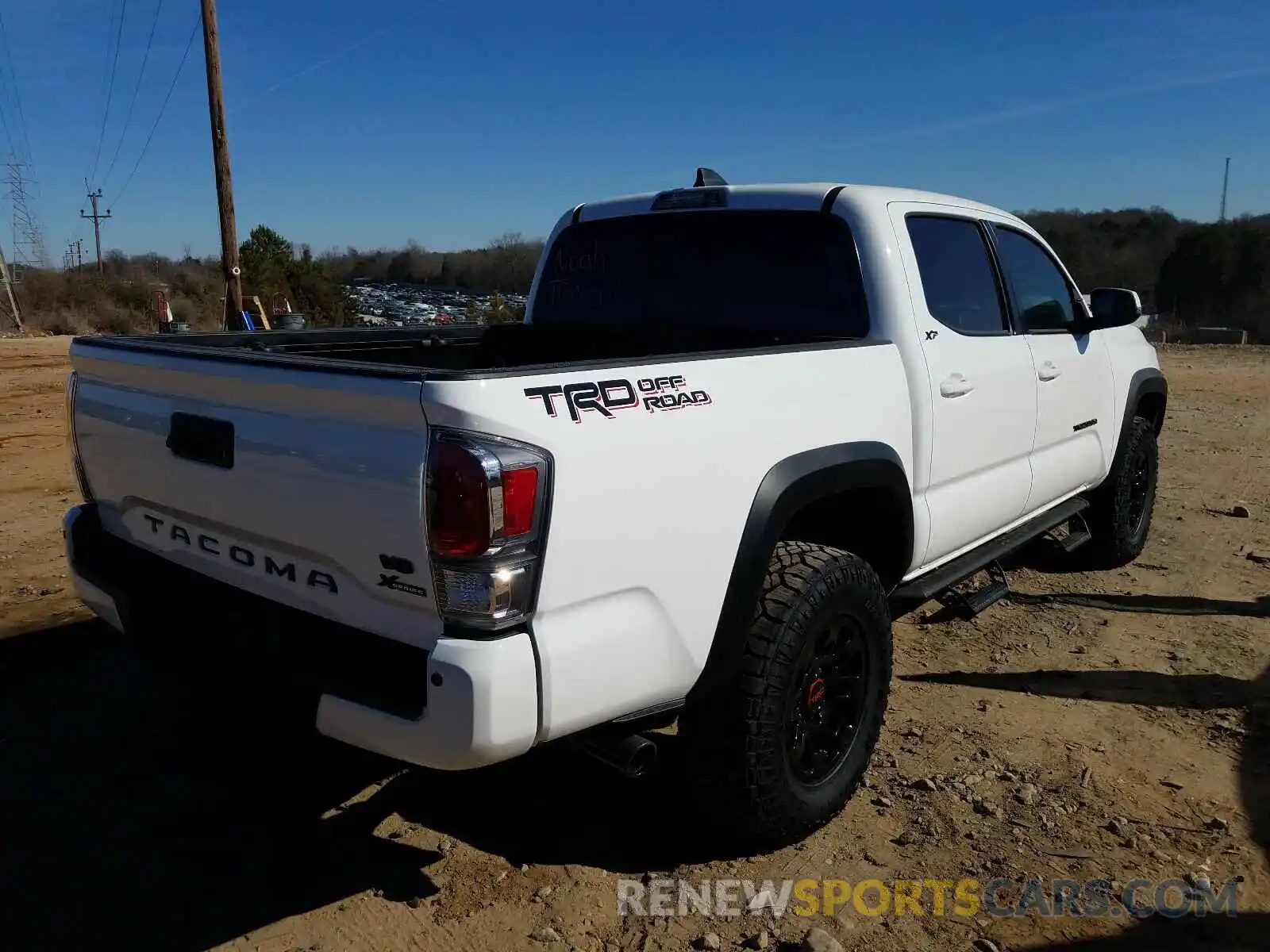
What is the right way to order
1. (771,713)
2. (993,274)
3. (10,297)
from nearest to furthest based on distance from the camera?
(771,713) < (993,274) < (10,297)

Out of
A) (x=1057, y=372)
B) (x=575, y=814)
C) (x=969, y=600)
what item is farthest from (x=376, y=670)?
(x=1057, y=372)

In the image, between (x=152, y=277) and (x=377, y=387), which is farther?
(x=152, y=277)

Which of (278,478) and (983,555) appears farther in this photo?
(983,555)

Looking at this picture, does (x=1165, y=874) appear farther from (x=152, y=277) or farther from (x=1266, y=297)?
(x=152, y=277)

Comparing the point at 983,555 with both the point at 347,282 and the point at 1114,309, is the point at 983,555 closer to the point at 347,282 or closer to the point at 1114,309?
the point at 1114,309

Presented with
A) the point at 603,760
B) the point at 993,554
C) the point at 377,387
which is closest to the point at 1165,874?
the point at 993,554

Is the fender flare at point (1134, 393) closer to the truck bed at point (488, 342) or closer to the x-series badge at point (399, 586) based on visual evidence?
the truck bed at point (488, 342)

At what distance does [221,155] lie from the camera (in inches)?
632

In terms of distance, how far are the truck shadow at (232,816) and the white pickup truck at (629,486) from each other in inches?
11.9

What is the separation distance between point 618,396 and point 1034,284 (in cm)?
303

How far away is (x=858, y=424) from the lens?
3.01 m

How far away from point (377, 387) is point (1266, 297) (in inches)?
1414

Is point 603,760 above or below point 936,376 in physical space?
below

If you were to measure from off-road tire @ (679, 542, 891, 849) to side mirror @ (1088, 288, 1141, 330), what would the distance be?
2502 mm
